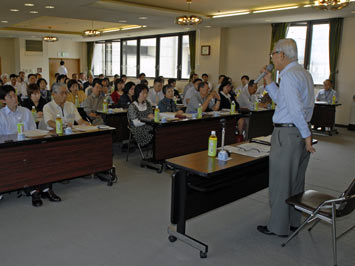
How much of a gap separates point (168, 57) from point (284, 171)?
37.2ft

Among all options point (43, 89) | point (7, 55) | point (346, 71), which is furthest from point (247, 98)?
point (7, 55)

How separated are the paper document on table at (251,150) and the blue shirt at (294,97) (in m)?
0.35

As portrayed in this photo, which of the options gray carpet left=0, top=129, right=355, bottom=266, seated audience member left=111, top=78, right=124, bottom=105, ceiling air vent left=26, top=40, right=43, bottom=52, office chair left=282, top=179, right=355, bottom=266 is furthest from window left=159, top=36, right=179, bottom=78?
office chair left=282, top=179, right=355, bottom=266

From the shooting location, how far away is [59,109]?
435 cm

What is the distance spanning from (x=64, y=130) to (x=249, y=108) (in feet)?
13.6

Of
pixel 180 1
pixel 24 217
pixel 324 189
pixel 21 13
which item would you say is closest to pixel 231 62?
pixel 180 1

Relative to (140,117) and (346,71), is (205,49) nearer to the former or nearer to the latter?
(346,71)

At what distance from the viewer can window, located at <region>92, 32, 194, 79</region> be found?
510 inches

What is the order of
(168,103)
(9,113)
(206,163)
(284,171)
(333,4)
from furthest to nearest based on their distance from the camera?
1. (168,103)
2. (333,4)
3. (9,113)
4. (284,171)
5. (206,163)

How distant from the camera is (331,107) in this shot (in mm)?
8117

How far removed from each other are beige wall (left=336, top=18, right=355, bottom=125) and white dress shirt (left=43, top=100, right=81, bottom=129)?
24.6 ft

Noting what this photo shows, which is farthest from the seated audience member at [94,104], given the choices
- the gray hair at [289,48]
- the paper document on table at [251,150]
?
the gray hair at [289,48]

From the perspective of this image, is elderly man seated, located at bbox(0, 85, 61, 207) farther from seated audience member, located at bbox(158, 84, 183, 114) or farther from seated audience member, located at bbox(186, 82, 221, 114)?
seated audience member, located at bbox(186, 82, 221, 114)

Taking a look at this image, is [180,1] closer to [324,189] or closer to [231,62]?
[231,62]
